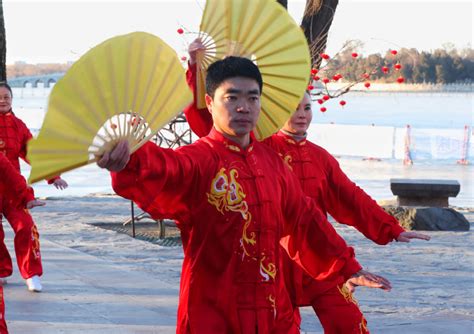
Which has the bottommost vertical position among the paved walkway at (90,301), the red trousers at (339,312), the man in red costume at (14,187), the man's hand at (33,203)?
the paved walkway at (90,301)

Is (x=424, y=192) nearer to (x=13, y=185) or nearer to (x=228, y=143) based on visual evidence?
(x=13, y=185)

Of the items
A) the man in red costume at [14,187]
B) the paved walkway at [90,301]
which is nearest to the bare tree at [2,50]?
the paved walkway at [90,301]

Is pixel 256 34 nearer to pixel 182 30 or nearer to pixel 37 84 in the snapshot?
pixel 182 30

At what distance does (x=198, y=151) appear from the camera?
3.98m

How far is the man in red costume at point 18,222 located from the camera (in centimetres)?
804

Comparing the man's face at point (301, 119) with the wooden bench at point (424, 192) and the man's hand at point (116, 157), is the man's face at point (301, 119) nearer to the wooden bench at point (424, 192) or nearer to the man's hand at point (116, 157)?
the man's hand at point (116, 157)

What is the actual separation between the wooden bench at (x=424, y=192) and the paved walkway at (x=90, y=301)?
5146 millimetres

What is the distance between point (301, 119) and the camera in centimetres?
554

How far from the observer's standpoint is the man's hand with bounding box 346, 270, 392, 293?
14.5ft

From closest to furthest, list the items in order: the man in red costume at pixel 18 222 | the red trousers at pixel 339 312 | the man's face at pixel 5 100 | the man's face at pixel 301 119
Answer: the red trousers at pixel 339 312 → the man's face at pixel 301 119 → the man in red costume at pixel 18 222 → the man's face at pixel 5 100

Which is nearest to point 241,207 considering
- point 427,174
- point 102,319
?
point 102,319

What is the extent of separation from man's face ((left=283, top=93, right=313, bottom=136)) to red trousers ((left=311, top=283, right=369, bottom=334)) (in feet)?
3.08

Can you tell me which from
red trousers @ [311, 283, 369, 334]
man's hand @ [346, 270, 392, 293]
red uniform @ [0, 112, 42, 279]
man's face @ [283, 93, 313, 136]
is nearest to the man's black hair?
man's hand @ [346, 270, 392, 293]

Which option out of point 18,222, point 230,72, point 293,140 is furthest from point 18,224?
point 230,72
